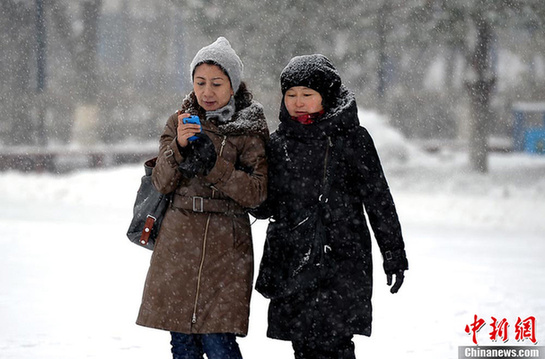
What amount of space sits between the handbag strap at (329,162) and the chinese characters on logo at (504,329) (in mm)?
2288

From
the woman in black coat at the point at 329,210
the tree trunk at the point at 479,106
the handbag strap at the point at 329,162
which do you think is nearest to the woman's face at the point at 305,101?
the woman in black coat at the point at 329,210

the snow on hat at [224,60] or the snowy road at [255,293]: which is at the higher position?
the snow on hat at [224,60]

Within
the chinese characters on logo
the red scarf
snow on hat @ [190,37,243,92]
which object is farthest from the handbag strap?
the chinese characters on logo

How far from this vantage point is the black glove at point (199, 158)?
325 centimetres

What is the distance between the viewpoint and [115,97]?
965 inches

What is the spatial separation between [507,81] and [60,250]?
97.6ft

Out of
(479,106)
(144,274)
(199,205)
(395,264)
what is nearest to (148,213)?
(199,205)

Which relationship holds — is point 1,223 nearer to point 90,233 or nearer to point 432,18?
point 90,233

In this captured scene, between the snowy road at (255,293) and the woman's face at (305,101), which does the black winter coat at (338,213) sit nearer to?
the woman's face at (305,101)

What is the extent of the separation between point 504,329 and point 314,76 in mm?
2881

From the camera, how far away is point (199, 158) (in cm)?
325

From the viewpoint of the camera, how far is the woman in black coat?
11.5 ft

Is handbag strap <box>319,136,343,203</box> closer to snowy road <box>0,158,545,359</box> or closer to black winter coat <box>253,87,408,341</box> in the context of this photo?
black winter coat <box>253,87,408,341</box>

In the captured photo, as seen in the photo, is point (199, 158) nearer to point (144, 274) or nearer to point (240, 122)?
point (240, 122)
